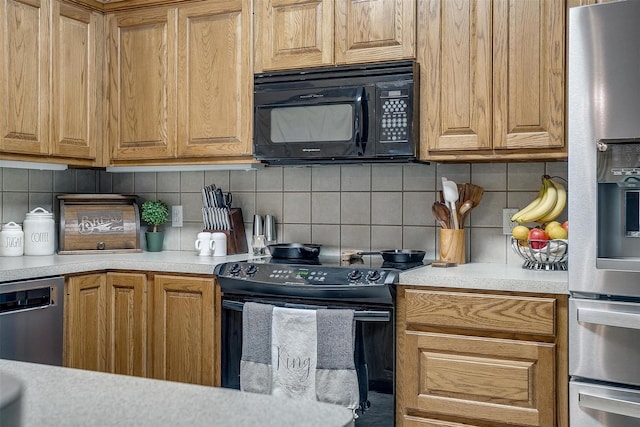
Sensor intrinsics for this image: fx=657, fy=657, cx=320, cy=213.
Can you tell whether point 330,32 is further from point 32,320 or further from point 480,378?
point 32,320

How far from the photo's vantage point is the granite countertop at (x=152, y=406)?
29.4 inches

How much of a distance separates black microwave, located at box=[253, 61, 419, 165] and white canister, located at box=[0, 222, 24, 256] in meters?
1.20

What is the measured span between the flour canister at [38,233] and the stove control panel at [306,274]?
A: 1001mm

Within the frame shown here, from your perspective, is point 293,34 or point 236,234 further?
point 236,234

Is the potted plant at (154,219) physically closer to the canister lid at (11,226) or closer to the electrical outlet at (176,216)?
the electrical outlet at (176,216)

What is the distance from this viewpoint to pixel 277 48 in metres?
2.88

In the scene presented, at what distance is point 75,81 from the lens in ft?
10.2

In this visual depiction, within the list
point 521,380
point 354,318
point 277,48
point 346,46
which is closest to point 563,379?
point 521,380

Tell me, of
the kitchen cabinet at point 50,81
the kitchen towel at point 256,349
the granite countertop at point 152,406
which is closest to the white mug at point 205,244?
the kitchen towel at point 256,349

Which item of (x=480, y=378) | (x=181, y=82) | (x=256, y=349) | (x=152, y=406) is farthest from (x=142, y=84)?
(x=152, y=406)

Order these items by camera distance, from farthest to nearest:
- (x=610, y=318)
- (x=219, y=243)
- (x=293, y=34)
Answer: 1. (x=219, y=243)
2. (x=293, y=34)
3. (x=610, y=318)

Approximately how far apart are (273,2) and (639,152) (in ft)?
5.36

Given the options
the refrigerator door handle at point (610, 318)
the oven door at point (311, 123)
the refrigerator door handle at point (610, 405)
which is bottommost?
the refrigerator door handle at point (610, 405)

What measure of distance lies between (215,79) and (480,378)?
1741 mm
